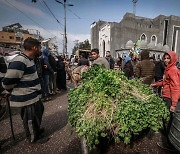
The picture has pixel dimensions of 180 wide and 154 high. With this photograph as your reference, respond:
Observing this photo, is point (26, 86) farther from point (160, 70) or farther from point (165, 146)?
point (160, 70)

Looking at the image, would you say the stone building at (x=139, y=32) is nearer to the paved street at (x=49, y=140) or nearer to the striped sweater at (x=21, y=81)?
the paved street at (x=49, y=140)

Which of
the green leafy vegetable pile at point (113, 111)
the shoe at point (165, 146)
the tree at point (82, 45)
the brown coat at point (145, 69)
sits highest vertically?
the tree at point (82, 45)

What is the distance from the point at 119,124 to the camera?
203 cm

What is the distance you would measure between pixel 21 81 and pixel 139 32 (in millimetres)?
44098

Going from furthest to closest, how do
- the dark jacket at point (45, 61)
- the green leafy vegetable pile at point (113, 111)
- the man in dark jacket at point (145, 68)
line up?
1. the dark jacket at point (45, 61)
2. the man in dark jacket at point (145, 68)
3. the green leafy vegetable pile at point (113, 111)

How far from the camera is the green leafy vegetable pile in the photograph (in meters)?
1.99

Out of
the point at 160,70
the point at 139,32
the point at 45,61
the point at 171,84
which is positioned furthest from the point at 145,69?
the point at 139,32

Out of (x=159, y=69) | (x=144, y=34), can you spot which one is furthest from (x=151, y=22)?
(x=159, y=69)

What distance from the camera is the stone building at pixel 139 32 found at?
4009 centimetres

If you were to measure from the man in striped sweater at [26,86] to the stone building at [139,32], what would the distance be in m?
37.5

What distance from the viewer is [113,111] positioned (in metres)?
2.10

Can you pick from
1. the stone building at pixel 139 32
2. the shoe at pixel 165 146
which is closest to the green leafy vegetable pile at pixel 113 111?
the shoe at pixel 165 146

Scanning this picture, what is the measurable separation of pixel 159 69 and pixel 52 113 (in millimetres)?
5132

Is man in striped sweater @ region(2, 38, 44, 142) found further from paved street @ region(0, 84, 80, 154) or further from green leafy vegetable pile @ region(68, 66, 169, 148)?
green leafy vegetable pile @ region(68, 66, 169, 148)
